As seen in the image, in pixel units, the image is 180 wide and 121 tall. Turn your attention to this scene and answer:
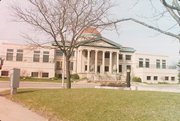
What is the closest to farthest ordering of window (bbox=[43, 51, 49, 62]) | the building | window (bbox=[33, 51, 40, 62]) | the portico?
the building < window (bbox=[33, 51, 40, 62]) < window (bbox=[43, 51, 49, 62]) < the portico

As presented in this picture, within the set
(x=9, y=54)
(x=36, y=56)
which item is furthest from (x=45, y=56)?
(x=9, y=54)

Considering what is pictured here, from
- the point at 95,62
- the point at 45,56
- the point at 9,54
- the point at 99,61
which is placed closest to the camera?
the point at 9,54

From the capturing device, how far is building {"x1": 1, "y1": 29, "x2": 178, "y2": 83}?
47125 millimetres

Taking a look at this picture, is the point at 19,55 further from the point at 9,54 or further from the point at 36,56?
the point at 36,56

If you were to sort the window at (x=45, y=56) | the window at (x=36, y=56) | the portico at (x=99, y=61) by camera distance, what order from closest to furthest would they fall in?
the window at (x=36, y=56) < the window at (x=45, y=56) < the portico at (x=99, y=61)

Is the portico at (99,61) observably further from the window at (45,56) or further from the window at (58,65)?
the window at (45,56)

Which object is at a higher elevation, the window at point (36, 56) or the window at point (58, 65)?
the window at point (36, 56)

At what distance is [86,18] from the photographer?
1762cm

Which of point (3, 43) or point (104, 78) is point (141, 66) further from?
point (3, 43)

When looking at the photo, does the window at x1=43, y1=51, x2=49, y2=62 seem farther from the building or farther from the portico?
the portico

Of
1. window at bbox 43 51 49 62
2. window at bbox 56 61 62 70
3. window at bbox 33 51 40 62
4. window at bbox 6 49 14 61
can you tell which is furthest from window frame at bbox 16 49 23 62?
window at bbox 56 61 62 70

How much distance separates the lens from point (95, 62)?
173 feet

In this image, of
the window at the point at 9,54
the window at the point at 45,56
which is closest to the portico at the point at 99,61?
the window at the point at 45,56

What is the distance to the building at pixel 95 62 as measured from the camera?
47.1 m
